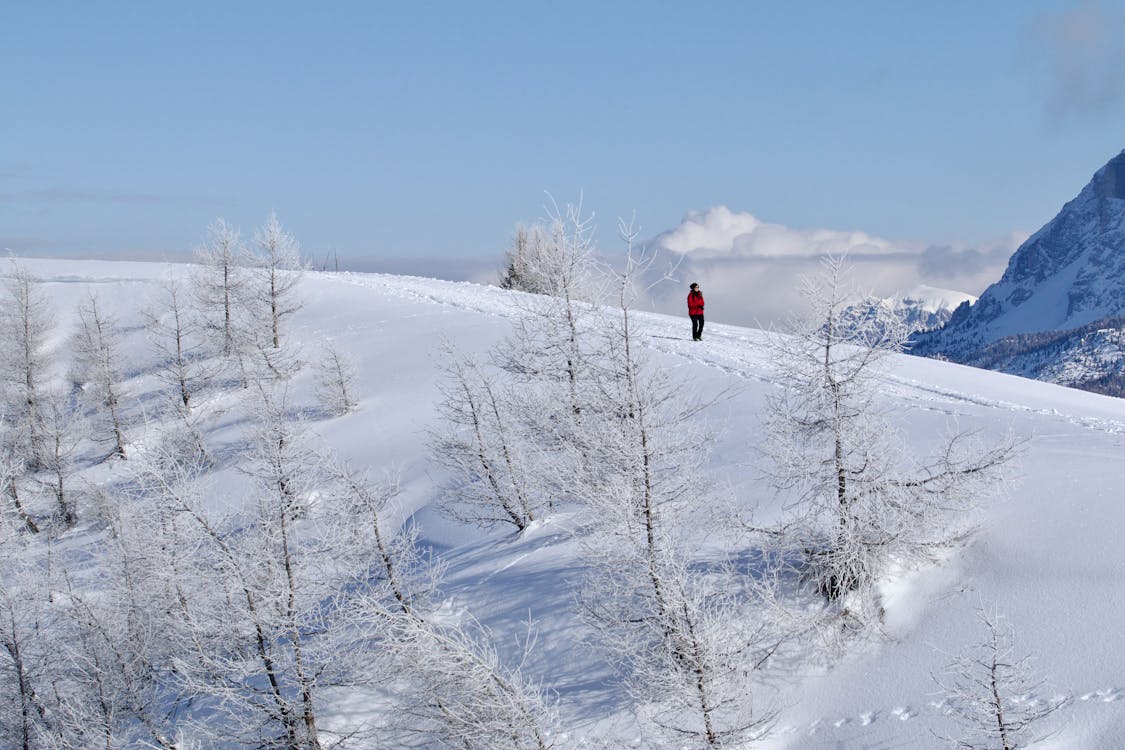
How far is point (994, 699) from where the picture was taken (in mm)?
9695

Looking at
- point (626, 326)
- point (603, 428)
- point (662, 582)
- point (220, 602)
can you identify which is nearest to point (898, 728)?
point (662, 582)

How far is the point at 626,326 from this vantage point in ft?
40.3

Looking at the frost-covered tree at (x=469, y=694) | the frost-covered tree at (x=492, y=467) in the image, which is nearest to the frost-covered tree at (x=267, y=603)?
the frost-covered tree at (x=469, y=694)

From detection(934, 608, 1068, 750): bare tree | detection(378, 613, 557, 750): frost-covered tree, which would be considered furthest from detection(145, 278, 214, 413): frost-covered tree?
detection(934, 608, 1068, 750): bare tree

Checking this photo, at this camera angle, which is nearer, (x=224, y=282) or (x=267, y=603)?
(x=267, y=603)

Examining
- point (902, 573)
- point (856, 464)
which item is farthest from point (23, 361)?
point (902, 573)

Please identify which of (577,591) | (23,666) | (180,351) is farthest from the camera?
(180,351)

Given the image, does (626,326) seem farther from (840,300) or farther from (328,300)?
(328,300)

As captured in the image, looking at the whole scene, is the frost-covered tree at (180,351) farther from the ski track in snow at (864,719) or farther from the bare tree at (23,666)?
the ski track in snow at (864,719)

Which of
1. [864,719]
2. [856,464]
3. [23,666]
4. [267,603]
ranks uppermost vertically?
[856,464]

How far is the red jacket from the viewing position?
27.9 meters

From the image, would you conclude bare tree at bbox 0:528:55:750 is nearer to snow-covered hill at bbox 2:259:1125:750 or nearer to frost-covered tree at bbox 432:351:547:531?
snow-covered hill at bbox 2:259:1125:750

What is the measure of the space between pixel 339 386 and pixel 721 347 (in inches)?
562

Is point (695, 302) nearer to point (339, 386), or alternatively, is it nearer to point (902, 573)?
point (339, 386)
